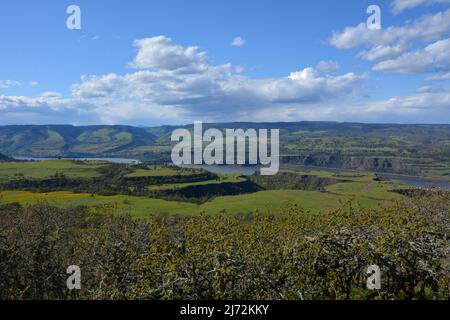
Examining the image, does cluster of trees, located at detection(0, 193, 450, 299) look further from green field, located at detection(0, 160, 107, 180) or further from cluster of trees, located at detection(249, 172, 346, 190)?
cluster of trees, located at detection(249, 172, 346, 190)

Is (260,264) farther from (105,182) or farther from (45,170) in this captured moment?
(45,170)

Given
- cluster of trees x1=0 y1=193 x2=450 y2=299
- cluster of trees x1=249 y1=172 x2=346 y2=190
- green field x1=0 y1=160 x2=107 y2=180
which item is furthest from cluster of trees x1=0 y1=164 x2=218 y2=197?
cluster of trees x1=0 y1=193 x2=450 y2=299

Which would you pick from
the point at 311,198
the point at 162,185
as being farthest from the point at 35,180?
the point at 311,198

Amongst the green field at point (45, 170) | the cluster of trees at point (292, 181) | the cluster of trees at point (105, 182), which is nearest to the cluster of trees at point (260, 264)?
the cluster of trees at point (105, 182)

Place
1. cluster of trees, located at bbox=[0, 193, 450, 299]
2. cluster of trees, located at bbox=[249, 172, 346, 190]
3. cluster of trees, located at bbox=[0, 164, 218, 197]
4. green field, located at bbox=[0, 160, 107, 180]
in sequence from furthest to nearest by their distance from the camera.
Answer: cluster of trees, located at bbox=[249, 172, 346, 190] → green field, located at bbox=[0, 160, 107, 180] → cluster of trees, located at bbox=[0, 164, 218, 197] → cluster of trees, located at bbox=[0, 193, 450, 299]

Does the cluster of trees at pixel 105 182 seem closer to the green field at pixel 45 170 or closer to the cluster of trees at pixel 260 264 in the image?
the green field at pixel 45 170

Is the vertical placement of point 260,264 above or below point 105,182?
above

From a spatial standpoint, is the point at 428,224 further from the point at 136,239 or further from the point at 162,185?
the point at 162,185

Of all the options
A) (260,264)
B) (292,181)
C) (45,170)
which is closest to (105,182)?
(45,170)
